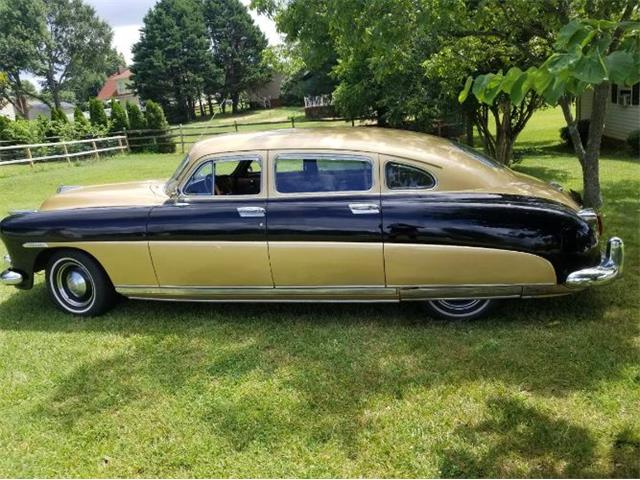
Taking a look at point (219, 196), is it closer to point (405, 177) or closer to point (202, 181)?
point (202, 181)

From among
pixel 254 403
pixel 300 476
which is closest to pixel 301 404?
pixel 254 403

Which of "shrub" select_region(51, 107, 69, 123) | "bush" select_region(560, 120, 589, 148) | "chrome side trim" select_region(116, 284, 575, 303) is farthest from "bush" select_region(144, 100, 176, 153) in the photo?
"chrome side trim" select_region(116, 284, 575, 303)

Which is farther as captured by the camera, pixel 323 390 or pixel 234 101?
pixel 234 101

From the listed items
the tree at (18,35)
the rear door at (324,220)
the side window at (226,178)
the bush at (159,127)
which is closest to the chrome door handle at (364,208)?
the rear door at (324,220)

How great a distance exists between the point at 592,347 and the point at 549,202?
1126 millimetres

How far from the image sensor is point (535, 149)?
59.8ft

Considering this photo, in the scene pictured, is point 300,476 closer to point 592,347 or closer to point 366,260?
point 366,260

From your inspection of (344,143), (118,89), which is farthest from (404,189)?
(118,89)

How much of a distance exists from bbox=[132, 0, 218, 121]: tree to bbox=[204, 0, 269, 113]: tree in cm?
302

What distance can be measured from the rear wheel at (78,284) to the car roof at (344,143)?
1388 mm

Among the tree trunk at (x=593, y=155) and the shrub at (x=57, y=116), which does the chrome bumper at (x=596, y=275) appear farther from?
the shrub at (x=57, y=116)

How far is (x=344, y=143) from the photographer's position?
4.44 metres

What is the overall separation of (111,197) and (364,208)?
242cm

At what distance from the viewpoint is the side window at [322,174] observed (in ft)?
14.1
